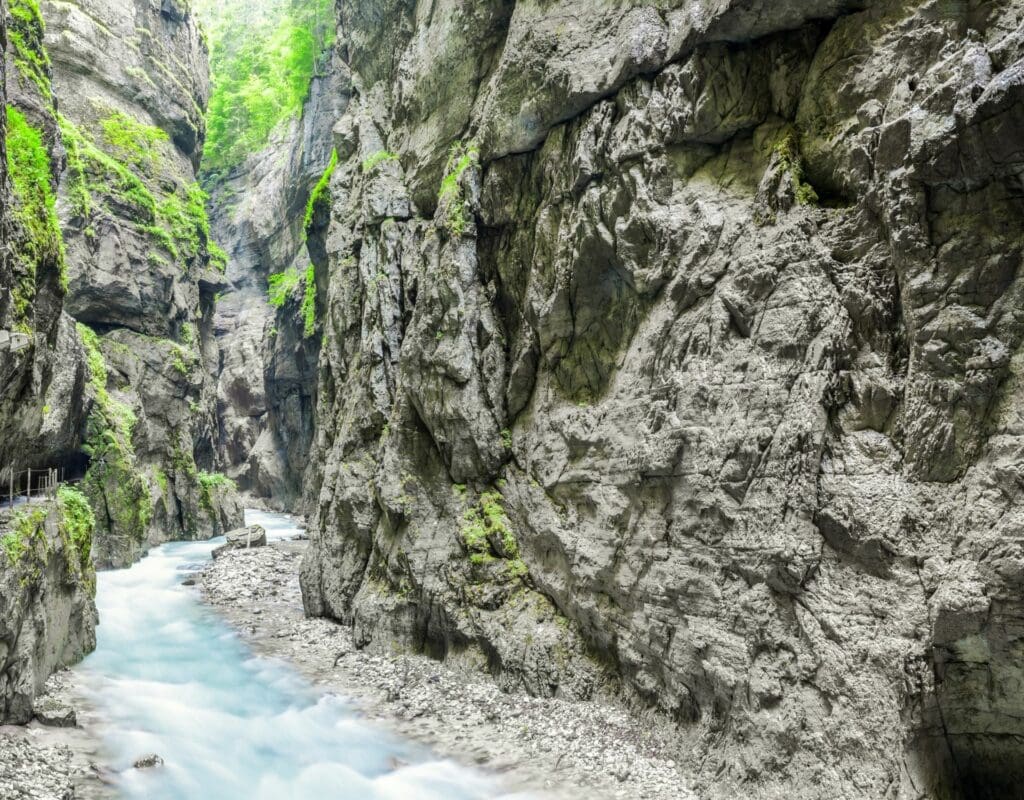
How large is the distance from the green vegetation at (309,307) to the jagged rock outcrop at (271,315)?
0.48m

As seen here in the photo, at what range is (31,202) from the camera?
50.0 ft

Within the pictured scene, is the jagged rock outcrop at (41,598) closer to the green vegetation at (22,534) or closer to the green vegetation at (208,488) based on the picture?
the green vegetation at (22,534)

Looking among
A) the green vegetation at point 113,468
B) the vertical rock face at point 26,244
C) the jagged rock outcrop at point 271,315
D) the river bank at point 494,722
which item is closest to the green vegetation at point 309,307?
the jagged rock outcrop at point 271,315

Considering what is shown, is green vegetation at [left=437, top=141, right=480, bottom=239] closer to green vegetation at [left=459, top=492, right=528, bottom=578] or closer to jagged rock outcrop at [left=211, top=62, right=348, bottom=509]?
green vegetation at [left=459, top=492, right=528, bottom=578]

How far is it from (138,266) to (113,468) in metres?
12.7

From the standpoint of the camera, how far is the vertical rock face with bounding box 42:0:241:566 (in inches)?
1206

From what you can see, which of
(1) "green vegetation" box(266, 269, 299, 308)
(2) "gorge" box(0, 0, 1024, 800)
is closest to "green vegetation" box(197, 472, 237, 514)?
(1) "green vegetation" box(266, 269, 299, 308)

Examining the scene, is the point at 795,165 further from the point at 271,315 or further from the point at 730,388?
the point at 271,315

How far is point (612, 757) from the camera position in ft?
35.7

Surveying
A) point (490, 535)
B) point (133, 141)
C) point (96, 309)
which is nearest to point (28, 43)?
point (96, 309)

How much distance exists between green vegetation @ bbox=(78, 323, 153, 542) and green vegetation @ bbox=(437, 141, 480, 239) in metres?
19.8

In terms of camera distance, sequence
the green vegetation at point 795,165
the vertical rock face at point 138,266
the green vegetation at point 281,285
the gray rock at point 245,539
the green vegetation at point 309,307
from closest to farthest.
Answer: the green vegetation at point 795,165
the vertical rock face at point 138,266
the gray rock at point 245,539
the green vegetation at point 309,307
the green vegetation at point 281,285

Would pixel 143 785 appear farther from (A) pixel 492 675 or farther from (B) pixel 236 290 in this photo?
(B) pixel 236 290

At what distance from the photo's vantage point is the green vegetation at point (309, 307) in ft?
122
